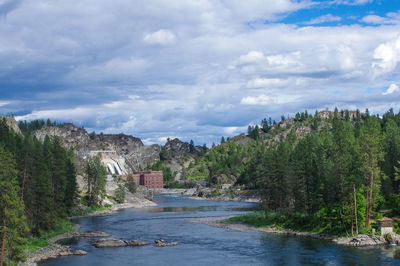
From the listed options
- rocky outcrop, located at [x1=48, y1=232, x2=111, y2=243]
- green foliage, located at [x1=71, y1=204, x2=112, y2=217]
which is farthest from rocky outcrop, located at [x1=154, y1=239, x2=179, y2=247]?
green foliage, located at [x1=71, y1=204, x2=112, y2=217]

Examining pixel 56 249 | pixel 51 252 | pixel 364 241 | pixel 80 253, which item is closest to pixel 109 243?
pixel 80 253

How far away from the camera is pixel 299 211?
91750 millimetres

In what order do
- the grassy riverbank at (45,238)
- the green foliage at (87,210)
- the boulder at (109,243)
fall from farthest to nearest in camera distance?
the green foliage at (87,210)
the boulder at (109,243)
the grassy riverbank at (45,238)

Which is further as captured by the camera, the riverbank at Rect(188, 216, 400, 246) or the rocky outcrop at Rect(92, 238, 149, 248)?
the rocky outcrop at Rect(92, 238, 149, 248)

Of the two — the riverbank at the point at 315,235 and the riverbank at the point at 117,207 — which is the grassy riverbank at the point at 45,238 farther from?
the riverbank at the point at 315,235

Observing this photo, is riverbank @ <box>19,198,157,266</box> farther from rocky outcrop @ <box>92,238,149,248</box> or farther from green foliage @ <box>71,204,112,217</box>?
green foliage @ <box>71,204,112,217</box>

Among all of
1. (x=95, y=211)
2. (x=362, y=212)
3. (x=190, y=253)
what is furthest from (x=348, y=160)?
(x=95, y=211)

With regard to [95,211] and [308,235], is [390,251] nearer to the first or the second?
[308,235]

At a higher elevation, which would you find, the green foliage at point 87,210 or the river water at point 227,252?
the green foliage at point 87,210

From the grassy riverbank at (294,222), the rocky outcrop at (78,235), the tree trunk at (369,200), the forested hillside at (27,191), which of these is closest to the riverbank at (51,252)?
the rocky outcrop at (78,235)

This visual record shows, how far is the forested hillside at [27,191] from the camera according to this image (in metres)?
45.3

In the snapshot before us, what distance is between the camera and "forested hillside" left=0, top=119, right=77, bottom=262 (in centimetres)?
4531

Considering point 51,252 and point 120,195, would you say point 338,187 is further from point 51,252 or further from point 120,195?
point 120,195

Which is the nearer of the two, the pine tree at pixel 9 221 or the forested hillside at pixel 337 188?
the pine tree at pixel 9 221
